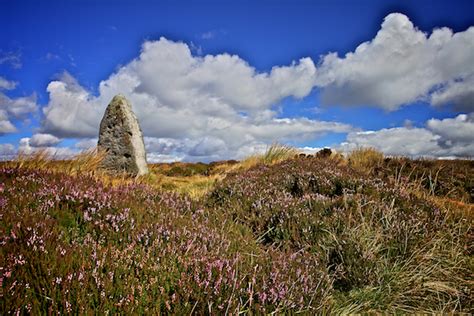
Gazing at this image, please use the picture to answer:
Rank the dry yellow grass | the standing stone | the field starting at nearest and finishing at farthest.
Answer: the field → the standing stone → the dry yellow grass

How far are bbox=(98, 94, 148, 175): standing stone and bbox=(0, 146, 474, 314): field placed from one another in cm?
542

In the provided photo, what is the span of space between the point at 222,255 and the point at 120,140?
8646mm

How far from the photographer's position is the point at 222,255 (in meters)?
2.91

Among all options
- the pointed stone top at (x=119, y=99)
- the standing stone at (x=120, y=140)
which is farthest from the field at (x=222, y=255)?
the pointed stone top at (x=119, y=99)

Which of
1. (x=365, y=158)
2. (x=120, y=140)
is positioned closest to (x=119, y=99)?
(x=120, y=140)

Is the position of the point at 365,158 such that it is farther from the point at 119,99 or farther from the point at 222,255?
the point at 222,255

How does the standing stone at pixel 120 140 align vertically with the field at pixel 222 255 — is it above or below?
above

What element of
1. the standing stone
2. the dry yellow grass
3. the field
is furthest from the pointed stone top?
the dry yellow grass

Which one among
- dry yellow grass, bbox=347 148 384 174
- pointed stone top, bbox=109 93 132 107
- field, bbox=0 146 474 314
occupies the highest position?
pointed stone top, bbox=109 93 132 107

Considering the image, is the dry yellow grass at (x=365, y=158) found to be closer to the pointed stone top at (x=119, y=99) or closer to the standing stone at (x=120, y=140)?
the standing stone at (x=120, y=140)

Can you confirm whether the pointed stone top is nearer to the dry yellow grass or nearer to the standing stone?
the standing stone

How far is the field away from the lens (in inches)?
82.0

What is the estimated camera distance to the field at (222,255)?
6.83 feet

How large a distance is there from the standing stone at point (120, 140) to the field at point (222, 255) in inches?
213
